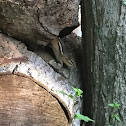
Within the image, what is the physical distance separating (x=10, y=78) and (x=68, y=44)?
2.32 feet

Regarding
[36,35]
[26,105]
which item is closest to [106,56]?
[36,35]

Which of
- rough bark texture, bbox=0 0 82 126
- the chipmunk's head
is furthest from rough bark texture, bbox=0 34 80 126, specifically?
the chipmunk's head

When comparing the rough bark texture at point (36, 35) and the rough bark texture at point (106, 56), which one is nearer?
the rough bark texture at point (36, 35)

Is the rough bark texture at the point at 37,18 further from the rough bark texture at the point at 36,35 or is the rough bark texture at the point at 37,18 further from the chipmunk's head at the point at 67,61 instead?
the chipmunk's head at the point at 67,61

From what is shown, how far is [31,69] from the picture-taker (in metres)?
1.25

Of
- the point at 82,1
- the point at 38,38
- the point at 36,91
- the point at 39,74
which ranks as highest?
the point at 82,1

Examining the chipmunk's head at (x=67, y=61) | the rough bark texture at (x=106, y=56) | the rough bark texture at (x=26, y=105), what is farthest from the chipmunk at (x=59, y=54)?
the rough bark texture at (x=26, y=105)

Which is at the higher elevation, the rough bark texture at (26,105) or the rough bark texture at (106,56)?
the rough bark texture at (106,56)

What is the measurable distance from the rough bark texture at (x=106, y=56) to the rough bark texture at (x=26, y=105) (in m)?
0.36

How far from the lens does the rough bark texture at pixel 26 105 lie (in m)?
1.18

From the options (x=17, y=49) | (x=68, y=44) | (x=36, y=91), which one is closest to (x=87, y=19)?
(x=68, y=44)

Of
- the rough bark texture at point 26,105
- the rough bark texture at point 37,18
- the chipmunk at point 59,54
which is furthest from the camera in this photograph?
the chipmunk at point 59,54

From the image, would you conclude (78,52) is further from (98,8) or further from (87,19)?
(98,8)

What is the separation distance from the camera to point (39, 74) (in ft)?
4.16
